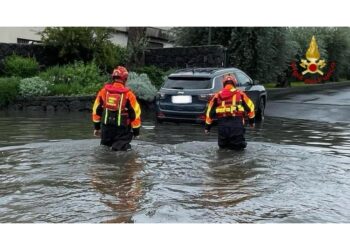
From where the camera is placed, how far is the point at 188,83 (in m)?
12.4

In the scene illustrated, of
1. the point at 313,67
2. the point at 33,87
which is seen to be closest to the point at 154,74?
the point at 33,87

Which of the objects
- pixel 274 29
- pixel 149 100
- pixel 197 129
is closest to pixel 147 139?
pixel 197 129

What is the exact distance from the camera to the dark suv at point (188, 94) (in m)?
11.9

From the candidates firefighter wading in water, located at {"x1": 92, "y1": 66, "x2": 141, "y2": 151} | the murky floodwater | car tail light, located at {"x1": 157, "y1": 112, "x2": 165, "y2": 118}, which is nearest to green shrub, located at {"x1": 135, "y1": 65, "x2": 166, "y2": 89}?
car tail light, located at {"x1": 157, "y1": 112, "x2": 165, "y2": 118}

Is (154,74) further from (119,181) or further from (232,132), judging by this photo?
(119,181)

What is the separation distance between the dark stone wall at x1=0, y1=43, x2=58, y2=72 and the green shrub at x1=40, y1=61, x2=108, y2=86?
7.46 feet

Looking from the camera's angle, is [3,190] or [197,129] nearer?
[3,190]

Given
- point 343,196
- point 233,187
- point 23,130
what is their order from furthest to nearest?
point 23,130 → point 233,187 → point 343,196

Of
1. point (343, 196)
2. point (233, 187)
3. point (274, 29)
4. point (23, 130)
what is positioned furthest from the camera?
point (274, 29)

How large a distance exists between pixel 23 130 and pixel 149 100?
5484 millimetres

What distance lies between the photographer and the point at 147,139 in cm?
1028

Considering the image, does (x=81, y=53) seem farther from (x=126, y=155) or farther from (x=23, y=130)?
(x=126, y=155)

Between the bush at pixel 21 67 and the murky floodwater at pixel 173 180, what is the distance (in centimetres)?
825

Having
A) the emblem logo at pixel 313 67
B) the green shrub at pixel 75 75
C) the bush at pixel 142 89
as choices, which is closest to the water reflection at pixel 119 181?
the bush at pixel 142 89
